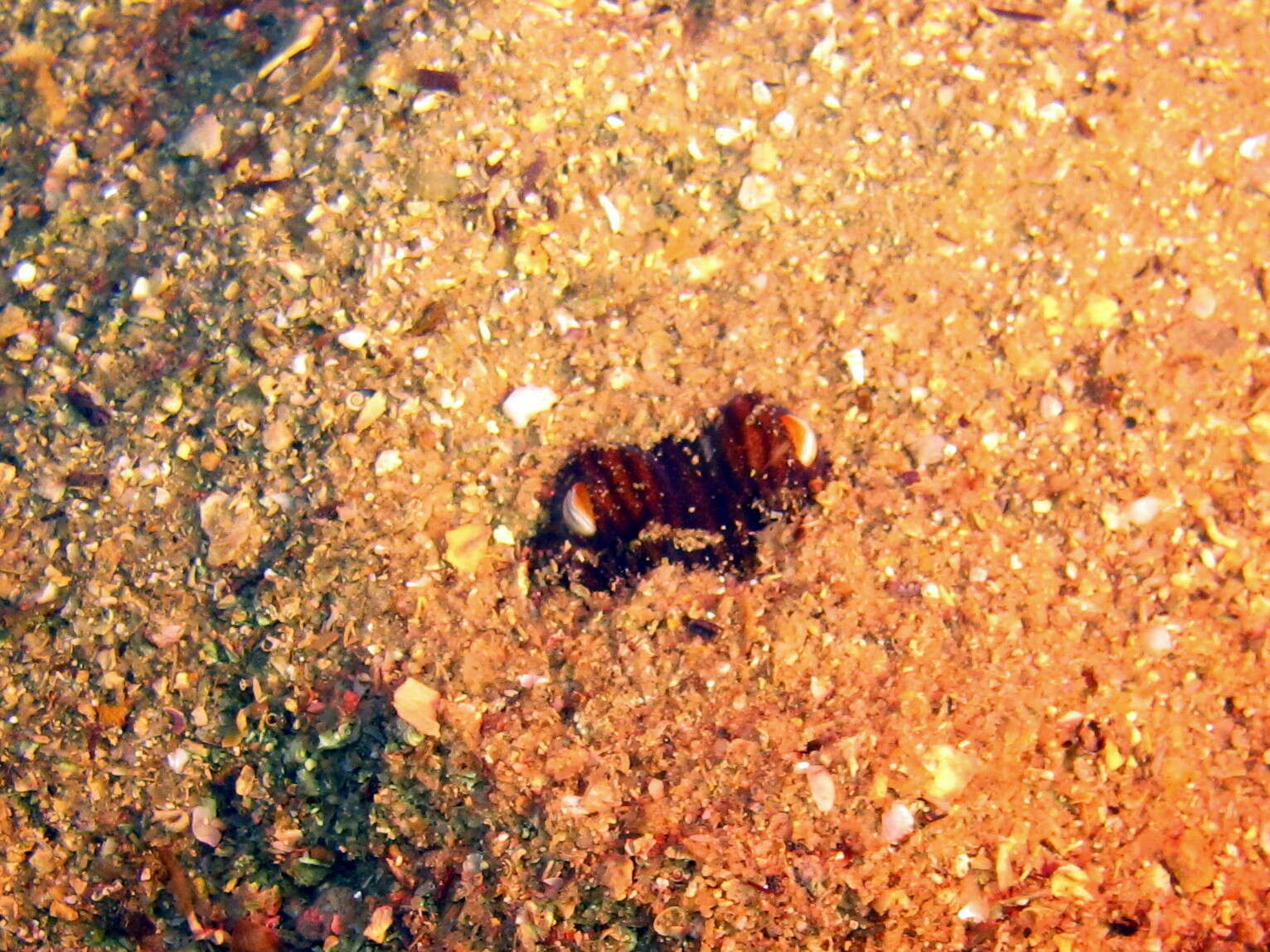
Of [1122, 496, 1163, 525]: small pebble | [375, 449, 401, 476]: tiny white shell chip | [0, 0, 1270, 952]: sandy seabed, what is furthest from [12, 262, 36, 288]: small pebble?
[1122, 496, 1163, 525]: small pebble

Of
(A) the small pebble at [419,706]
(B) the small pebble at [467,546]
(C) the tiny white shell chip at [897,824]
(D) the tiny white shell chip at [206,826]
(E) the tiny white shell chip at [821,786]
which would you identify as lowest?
(D) the tiny white shell chip at [206,826]

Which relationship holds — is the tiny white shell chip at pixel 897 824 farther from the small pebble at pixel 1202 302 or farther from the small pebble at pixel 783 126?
the small pebble at pixel 783 126

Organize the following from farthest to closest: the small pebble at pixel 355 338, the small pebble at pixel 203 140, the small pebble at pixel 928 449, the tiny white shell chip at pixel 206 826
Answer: the small pebble at pixel 203 140, the small pebble at pixel 355 338, the small pebble at pixel 928 449, the tiny white shell chip at pixel 206 826

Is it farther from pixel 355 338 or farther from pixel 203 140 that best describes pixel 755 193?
pixel 203 140

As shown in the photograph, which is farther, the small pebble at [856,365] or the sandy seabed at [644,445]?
the small pebble at [856,365]

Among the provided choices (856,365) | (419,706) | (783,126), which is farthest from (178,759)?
(783,126)

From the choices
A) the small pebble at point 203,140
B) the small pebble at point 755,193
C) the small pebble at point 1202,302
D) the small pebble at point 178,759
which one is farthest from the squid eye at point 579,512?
the small pebble at point 1202,302

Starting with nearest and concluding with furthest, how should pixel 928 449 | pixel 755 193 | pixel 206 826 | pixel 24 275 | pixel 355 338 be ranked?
1. pixel 206 826
2. pixel 928 449
3. pixel 355 338
4. pixel 755 193
5. pixel 24 275
